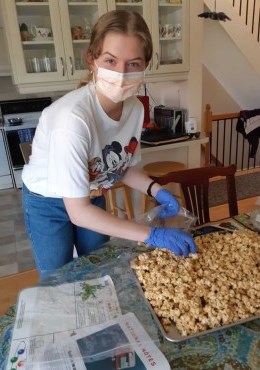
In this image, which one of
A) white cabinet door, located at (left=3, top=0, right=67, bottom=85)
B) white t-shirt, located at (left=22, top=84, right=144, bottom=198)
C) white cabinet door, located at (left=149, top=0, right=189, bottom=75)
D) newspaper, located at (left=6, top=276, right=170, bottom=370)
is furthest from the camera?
white cabinet door, located at (left=149, top=0, right=189, bottom=75)

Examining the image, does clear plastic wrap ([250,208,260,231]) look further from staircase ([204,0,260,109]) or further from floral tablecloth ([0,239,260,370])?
staircase ([204,0,260,109])

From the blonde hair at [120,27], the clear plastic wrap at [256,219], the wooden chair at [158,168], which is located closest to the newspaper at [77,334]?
the clear plastic wrap at [256,219]

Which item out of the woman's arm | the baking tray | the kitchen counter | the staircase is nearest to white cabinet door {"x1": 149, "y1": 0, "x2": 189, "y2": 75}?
the kitchen counter

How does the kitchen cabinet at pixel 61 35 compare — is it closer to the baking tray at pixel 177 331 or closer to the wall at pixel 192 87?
the wall at pixel 192 87

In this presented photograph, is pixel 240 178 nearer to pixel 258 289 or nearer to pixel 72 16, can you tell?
pixel 72 16

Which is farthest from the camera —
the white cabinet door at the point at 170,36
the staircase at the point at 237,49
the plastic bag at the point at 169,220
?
the staircase at the point at 237,49

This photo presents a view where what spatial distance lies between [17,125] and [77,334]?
10.8ft

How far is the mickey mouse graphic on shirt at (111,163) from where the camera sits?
3.22 ft

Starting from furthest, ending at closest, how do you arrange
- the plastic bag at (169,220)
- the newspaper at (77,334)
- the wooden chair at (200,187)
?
1. the wooden chair at (200,187)
2. the plastic bag at (169,220)
3. the newspaper at (77,334)

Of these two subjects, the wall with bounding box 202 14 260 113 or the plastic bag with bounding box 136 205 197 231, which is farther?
the wall with bounding box 202 14 260 113

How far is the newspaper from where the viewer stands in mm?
593

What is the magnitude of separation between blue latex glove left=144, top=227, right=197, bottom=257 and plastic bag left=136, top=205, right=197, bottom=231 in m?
0.17

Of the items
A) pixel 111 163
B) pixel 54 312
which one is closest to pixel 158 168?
pixel 111 163

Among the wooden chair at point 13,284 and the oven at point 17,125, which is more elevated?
the oven at point 17,125
